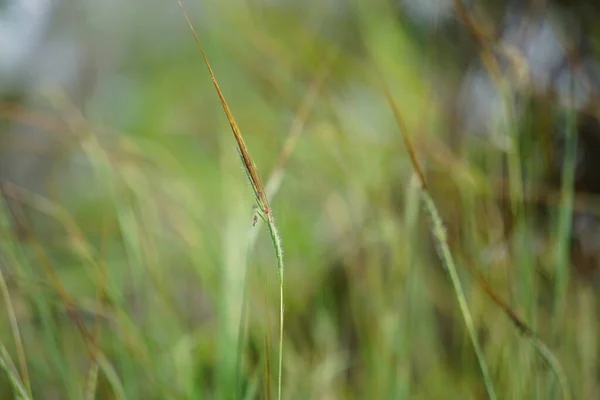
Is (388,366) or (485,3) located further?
(485,3)

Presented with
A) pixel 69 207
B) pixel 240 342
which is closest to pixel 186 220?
pixel 69 207

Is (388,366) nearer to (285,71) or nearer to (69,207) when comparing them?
(285,71)

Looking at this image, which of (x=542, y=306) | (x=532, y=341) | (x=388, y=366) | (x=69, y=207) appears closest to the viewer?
(x=532, y=341)

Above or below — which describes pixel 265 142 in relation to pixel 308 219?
above

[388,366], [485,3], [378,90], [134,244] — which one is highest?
[485,3]

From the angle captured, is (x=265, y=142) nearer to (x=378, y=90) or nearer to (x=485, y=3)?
(x=378, y=90)

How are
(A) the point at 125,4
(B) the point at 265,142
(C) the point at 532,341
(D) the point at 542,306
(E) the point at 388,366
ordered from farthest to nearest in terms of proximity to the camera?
(A) the point at 125,4 → (B) the point at 265,142 → (D) the point at 542,306 → (E) the point at 388,366 → (C) the point at 532,341
